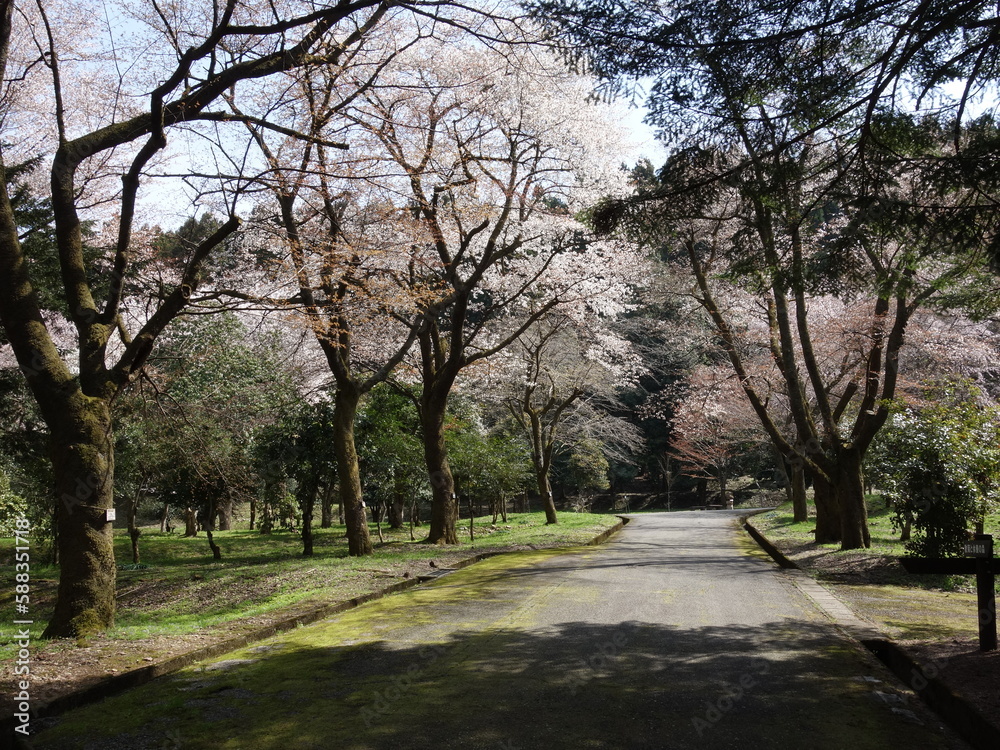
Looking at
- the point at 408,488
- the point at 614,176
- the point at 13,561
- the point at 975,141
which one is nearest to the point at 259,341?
the point at 408,488

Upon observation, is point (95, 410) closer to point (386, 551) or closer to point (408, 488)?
point (386, 551)

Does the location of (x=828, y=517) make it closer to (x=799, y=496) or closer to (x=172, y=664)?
(x=799, y=496)

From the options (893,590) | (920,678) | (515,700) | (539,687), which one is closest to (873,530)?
(893,590)

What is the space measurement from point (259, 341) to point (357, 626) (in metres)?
16.2

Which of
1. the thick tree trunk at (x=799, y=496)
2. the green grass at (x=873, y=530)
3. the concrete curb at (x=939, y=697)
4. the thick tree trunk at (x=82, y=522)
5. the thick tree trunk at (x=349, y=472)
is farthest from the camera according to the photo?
the thick tree trunk at (x=799, y=496)

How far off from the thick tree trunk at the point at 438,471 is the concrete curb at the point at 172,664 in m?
6.48

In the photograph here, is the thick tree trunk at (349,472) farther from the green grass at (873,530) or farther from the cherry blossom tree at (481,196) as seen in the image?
the green grass at (873,530)

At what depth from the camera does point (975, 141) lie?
5410mm

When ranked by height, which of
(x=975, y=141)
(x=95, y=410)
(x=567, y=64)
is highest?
(x=567, y=64)

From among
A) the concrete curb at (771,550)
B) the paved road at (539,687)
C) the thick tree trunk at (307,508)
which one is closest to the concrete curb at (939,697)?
the paved road at (539,687)

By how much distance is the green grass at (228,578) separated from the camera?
852 cm

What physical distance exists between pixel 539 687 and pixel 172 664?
116 inches

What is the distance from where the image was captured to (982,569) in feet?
16.9

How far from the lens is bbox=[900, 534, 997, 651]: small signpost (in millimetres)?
5133
